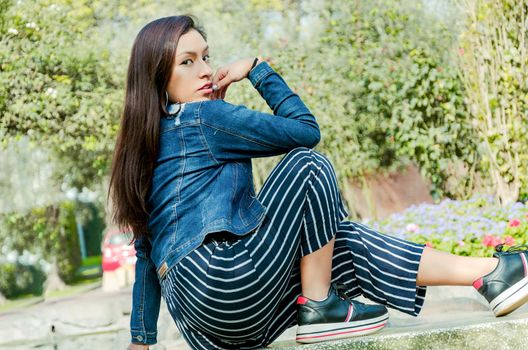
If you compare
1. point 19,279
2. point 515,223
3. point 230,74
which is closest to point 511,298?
point 230,74

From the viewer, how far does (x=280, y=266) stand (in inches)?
79.0

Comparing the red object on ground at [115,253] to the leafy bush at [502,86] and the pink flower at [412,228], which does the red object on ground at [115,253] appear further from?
the leafy bush at [502,86]

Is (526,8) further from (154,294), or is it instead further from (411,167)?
(154,294)

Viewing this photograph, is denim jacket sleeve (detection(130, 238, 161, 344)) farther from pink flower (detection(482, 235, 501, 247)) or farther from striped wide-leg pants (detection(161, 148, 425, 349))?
pink flower (detection(482, 235, 501, 247))

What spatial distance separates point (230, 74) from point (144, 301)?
0.76 metres

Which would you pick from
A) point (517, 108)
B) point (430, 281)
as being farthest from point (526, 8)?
point (430, 281)

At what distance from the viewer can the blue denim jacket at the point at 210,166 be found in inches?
80.2

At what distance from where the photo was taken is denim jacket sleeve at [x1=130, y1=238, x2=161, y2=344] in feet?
7.54

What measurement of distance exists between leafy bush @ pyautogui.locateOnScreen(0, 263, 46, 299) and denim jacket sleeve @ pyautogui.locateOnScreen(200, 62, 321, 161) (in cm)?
992

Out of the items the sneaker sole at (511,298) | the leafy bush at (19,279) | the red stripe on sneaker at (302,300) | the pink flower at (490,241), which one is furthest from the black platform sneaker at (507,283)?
the leafy bush at (19,279)

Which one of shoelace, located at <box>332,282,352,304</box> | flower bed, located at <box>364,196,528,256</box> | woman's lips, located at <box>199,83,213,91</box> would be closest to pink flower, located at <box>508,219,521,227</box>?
flower bed, located at <box>364,196,528,256</box>

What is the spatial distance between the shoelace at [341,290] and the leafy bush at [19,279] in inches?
389

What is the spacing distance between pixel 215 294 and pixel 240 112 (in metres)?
0.50

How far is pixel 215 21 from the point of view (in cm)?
803
